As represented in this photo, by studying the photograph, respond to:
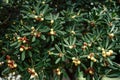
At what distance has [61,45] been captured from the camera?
3734 millimetres

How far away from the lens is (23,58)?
11.9ft

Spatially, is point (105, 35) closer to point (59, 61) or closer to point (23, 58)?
point (59, 61)

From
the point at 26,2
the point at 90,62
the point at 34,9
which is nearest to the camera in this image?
the point at 90,62

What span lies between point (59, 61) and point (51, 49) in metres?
0.16

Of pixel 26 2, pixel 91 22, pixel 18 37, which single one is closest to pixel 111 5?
pixel 91 22

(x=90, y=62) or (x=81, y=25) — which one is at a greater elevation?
(x=81, y=25)

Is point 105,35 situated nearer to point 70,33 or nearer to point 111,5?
point 70,33

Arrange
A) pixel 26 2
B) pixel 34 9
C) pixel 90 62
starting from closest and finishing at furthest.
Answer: pixel 90 62 → pixel 34 9 → pixel 26 2

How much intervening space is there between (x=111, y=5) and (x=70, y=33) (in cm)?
102

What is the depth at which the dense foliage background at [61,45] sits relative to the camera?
3.60m

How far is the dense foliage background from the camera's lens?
3.60m

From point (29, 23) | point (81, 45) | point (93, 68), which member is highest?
point (29, 23)

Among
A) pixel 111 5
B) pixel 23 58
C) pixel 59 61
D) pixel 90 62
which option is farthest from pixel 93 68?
pixel 111 5

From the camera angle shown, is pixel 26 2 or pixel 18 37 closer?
pixel 18 37
